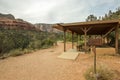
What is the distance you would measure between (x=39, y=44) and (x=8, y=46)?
237 inches

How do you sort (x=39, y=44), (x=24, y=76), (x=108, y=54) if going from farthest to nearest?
(x=39, y=44), (x=108, y=54), (x=24, y=76)

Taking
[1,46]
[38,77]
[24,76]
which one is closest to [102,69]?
[38,77]

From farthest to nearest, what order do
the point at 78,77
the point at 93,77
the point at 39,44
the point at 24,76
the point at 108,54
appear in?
the point at 39,44, the point at 108,54, the point at 24,76, the point at 78,77, the point at 93,77

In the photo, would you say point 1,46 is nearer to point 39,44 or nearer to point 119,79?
point 39,44

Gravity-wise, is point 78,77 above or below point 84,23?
below

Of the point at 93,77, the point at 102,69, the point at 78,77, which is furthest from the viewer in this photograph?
the point at 78,77

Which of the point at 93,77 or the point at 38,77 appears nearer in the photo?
the point at 93,77

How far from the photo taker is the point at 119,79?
15.5 feet

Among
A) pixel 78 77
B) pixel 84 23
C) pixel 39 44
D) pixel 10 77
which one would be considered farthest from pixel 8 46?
pixel 78 77

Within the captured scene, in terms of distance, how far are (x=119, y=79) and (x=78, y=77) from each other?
1517mm

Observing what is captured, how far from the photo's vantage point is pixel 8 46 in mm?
24016

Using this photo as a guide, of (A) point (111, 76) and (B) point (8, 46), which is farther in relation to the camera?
(B) point (8, 46)

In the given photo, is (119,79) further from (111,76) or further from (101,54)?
(101,54)

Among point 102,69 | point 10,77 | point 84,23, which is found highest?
point 84,23
